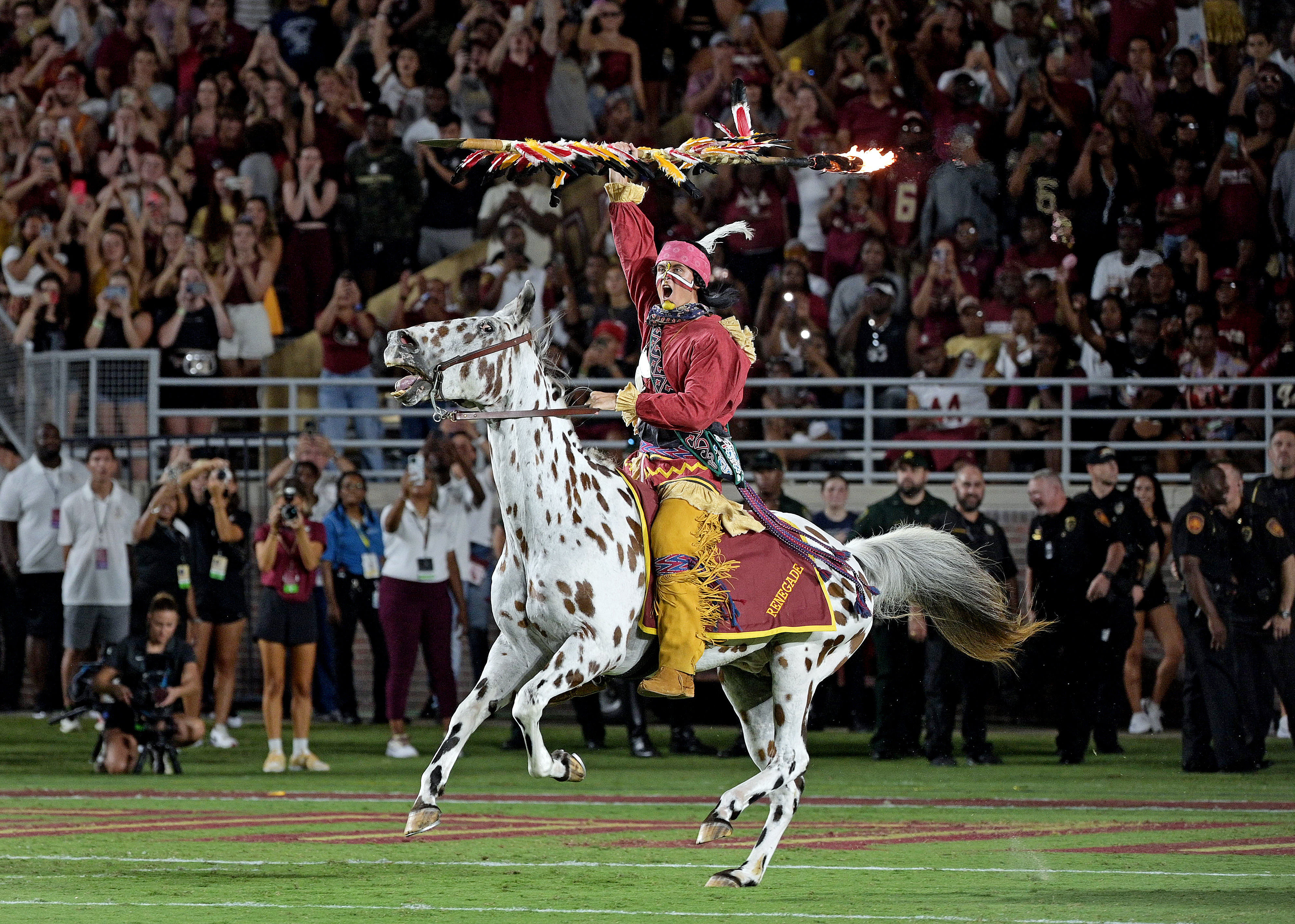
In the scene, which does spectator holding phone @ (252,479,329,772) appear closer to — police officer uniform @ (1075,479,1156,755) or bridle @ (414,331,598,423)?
police officer uniform @ (1075,479,1156,755)

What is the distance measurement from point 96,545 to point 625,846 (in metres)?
7.41

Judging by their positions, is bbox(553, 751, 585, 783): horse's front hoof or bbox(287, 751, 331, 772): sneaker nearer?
bbox(553, 751, 585, 783): horse's front hoof

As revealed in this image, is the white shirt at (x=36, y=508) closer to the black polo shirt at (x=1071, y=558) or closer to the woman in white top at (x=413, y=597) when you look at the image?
the woman in white top at (x=413, y=597)

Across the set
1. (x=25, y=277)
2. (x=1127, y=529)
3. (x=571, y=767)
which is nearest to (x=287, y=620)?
(x=1127, y=529)

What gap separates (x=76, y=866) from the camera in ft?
28.9

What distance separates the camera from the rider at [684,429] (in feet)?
25.5

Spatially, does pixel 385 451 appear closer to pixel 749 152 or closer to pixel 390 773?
pixel 390 773

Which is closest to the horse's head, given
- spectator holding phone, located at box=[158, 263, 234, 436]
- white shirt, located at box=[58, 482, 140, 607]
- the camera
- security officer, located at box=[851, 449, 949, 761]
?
the camera

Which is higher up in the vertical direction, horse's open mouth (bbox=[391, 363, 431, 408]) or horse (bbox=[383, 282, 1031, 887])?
horse's open mouth (bbox=[391, 363, 431, 408])

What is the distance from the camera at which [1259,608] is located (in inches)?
527

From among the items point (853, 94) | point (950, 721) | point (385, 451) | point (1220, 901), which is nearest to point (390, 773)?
point (950, 721)

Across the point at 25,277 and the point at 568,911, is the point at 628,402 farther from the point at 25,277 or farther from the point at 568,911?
the point at 25,277

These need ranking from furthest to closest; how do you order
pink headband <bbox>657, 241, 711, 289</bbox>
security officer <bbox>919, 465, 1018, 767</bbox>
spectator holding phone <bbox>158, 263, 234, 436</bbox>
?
spectator holding phone <bbox>158, 263, 234, 436</bbox>, security officer <bbox>919, 465, 1018, 767</bbox>, pink headband <bbox>657, 241, 711, 289</bbox>

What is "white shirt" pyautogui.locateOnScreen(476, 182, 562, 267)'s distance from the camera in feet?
60.7
